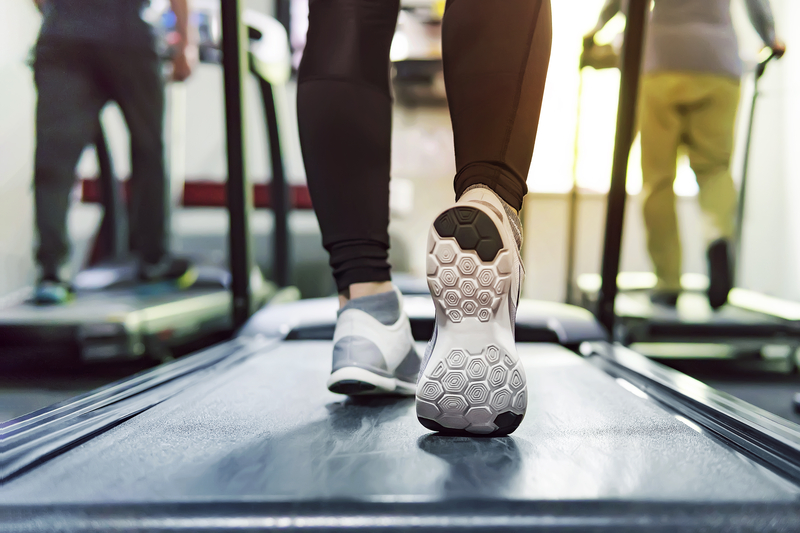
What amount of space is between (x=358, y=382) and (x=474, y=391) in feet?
0.61

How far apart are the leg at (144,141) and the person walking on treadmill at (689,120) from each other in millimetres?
1697

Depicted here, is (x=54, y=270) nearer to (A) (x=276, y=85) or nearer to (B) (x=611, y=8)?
(A) (x=276, y=85)

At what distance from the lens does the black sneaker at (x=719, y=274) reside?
2057 mm

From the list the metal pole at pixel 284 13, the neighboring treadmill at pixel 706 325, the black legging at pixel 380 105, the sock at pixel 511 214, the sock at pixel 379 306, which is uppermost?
the metal pole at pixel 284 13

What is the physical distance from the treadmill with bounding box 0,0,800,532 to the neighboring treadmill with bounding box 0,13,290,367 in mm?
680

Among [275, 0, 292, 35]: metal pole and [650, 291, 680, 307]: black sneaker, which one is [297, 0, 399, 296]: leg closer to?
[650, 291, 680, 307]: black sneaker

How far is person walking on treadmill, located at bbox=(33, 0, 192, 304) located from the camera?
1374 mm

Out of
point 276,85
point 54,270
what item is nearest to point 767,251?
point 276,85

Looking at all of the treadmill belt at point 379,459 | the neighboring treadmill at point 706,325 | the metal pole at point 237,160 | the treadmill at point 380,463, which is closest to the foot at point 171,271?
the metal pole at point 237,160

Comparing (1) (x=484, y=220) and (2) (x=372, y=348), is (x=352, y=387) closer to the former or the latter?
(2) (x=372, y=348)

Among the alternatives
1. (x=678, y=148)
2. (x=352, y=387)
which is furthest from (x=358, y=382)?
(x=678, y=148)

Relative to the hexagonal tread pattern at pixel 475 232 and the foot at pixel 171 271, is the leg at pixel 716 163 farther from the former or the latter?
the foot at pixel 171 271

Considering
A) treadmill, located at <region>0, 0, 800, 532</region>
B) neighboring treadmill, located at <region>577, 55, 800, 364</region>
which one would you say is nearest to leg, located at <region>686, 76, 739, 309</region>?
neighboring treadmill, located at <region>577, 55, 800, 364</region>

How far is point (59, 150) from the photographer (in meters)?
1.66
